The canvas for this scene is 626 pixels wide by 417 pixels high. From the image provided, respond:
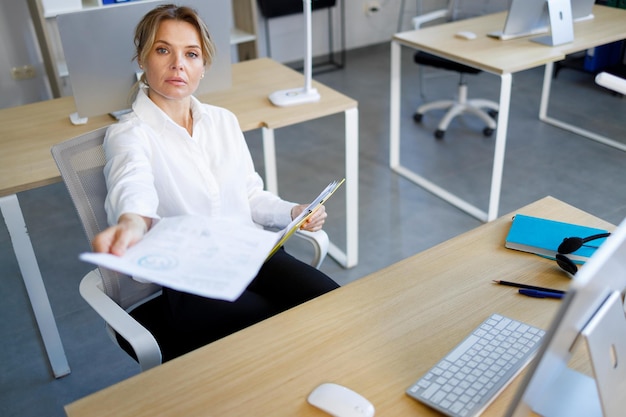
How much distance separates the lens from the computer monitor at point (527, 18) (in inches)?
120

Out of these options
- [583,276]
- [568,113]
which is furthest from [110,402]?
[568,113]

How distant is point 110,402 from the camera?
1.11 m

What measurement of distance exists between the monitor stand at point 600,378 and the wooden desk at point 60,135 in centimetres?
143

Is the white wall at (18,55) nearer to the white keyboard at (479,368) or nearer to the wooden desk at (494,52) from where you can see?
the wooden desk at (494,52)

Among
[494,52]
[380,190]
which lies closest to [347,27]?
[380,190]

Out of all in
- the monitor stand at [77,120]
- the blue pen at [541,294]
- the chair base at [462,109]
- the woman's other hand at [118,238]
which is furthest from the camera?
the chair base at [462,109]

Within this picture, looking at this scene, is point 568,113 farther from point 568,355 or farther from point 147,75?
point 568,355

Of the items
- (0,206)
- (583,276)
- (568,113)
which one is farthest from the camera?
(568,113)

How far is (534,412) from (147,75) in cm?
118

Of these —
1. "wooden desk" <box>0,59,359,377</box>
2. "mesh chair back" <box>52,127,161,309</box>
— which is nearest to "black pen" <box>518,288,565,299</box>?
"mesh chair back" <box>52,127,161,309</box>

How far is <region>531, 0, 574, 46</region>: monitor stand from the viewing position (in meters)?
2.95

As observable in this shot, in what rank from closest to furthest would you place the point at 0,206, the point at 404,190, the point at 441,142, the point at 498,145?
the point at 0,206, the point at 498,145, the point at 404,190, the point at 441,142

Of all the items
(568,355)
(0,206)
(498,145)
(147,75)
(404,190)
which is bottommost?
(404,190)

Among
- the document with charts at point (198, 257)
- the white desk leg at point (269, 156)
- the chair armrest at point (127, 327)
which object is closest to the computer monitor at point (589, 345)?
the document with charts at point (198, 257)
